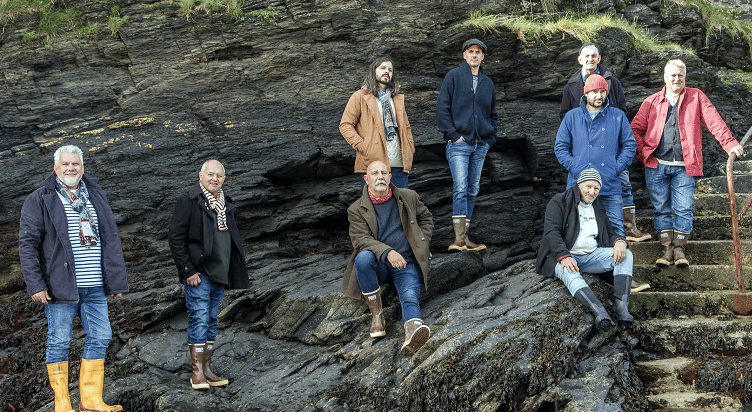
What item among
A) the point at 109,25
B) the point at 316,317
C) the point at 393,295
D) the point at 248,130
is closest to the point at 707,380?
the point at 393,295

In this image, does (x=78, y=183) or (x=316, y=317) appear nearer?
(x=78, y=183)

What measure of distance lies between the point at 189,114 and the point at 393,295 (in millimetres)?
4639

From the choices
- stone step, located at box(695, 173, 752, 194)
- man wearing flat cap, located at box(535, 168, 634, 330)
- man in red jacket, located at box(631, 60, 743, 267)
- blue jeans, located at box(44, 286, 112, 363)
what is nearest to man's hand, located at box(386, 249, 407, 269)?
man wearing flat cap, located at box(535, 168, 634, 330)

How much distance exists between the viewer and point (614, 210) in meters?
7.63

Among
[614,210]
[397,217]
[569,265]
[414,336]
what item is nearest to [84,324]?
[414,336]

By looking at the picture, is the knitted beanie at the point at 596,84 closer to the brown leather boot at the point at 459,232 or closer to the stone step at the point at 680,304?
the brown leather boot at the point at 459,232

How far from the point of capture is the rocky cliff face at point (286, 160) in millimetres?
7066

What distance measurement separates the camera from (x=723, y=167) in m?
10.3

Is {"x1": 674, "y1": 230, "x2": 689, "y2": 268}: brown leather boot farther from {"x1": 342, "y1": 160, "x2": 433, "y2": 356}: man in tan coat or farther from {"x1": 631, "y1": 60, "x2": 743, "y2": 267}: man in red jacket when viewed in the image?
{"x1": 342, "y1": 160, "x2": 433, "y2": 356}: man in tan coat

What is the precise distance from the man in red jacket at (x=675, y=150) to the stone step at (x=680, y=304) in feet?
1.97

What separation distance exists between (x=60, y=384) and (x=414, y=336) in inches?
130

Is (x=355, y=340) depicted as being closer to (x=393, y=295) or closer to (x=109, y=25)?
(x=393, y=295)

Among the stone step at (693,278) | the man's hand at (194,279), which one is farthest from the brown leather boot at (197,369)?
the stone step at (693,278)

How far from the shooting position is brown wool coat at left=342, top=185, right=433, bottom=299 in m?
7.07
